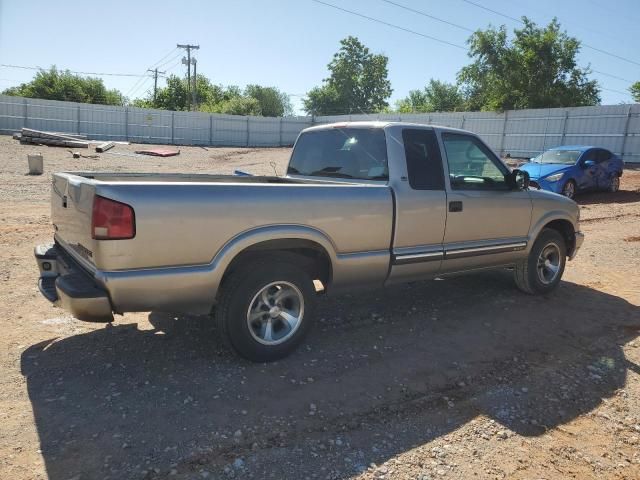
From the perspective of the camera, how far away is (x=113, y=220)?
119 inches

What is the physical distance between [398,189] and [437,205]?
0.49 metres

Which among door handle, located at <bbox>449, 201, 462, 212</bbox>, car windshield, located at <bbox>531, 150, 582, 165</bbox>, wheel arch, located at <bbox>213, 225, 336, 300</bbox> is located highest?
car windshield, located at <bbox>531, 150, 582, 165</bbox>

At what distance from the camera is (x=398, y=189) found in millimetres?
4266

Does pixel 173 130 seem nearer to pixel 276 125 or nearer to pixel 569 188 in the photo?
pixel 276 125

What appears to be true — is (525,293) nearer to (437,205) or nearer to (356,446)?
(437,205)

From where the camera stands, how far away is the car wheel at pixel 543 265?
5.75m

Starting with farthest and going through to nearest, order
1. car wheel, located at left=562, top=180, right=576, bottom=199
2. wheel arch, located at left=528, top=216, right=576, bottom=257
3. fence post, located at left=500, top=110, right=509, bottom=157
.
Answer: fence post, located at left=500, top=110, right=509, bottom=157 < car wheel, located at left=562, top=180, right=576, bottom=199 < wheel arch, located at left=528, top=216, right=576, bottom=257

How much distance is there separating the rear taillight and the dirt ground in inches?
44.4

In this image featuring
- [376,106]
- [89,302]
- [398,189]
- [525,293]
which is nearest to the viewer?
[89,302]

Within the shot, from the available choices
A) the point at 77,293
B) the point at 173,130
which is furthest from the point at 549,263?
the point at 173,130

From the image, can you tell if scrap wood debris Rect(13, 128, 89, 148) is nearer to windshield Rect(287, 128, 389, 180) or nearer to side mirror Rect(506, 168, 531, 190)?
windshield Rect(287, 128, 389, 180)

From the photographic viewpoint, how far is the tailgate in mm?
3213

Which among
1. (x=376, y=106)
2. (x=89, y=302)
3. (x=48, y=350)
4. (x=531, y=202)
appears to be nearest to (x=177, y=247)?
(x=89, y=302)

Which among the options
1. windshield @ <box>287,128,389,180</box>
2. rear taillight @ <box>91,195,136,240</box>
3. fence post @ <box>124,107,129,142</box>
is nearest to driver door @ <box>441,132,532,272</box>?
windshield @ <box>287,128,389,180</box>
